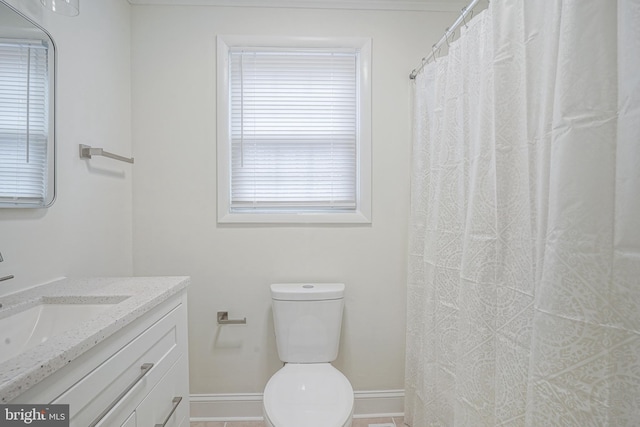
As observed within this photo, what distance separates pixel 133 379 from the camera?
916 millimetres

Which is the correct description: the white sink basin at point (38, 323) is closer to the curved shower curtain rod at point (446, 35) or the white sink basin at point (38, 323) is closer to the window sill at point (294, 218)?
the window sill at point (294, 218)

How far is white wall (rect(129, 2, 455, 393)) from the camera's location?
69.2 inches

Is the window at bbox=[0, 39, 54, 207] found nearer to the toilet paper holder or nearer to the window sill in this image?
the window sill

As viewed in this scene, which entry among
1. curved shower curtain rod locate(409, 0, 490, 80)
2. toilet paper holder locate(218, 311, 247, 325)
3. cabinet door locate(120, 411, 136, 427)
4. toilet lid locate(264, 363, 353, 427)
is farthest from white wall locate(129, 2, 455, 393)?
cabinet door locate(120, 411, 136, 427)

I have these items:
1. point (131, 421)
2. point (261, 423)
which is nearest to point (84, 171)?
point (131, 421)

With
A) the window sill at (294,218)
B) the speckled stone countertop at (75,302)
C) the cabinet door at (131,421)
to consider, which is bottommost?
the cabinet door at (131,421)

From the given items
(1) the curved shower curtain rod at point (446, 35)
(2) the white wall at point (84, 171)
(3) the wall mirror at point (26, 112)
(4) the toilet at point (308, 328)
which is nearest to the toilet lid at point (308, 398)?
(4) the toilet at point (308, 328)

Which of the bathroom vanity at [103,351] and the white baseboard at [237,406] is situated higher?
the bathroom vanity at [103,351]

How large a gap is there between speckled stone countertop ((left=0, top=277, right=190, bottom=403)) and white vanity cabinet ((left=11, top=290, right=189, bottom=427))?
35 mm

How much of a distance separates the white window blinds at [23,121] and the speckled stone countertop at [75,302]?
13.1 inches

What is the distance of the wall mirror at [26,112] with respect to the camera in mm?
1015

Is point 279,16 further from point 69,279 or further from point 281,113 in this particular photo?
point 69,279

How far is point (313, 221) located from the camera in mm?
1794

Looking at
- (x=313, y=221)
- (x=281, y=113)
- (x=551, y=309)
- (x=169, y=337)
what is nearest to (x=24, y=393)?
(x=169, y=337)
